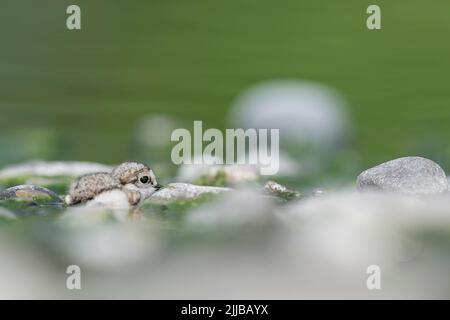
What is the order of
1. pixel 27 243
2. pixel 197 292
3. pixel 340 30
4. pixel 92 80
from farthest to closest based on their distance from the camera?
pixel 340 30
pixel 92 80
pixel 27 243
pixel 197 292

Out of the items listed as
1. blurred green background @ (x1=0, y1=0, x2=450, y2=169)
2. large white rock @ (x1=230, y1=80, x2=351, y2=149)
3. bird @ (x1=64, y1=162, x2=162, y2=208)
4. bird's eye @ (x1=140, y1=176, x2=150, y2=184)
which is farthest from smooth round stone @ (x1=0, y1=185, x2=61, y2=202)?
large white rock @ (x1=230, y1=80, x2=351, y2=149)

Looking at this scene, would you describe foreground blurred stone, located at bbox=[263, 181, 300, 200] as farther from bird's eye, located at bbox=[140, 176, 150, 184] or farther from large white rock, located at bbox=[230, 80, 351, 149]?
large white rock, located at bbox=[230, 80, 351, 149]

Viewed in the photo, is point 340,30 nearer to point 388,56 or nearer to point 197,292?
point 388,56

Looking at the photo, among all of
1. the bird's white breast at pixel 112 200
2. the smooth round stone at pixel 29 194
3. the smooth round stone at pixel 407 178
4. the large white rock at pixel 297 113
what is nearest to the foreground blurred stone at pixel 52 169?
the smooth round stone at pixel 29 194

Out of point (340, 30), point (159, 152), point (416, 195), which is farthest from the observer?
point (340, 30)

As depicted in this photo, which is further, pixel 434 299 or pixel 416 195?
pixel 416 195

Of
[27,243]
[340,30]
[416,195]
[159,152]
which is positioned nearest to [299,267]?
[416,195]
